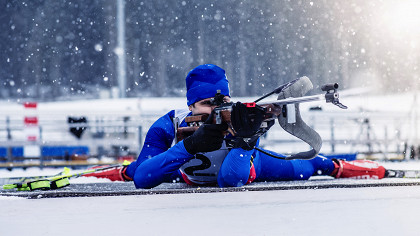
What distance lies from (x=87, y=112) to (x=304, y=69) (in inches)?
169

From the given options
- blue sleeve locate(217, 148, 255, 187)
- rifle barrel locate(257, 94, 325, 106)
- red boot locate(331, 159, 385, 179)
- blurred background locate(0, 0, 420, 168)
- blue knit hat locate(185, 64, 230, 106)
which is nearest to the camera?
rifle barrel locate(257, 94, 325, 106)

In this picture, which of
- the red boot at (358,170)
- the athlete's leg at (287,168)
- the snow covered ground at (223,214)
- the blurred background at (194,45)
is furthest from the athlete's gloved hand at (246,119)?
the blurred background at (194,45)

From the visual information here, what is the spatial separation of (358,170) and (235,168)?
3.71ft

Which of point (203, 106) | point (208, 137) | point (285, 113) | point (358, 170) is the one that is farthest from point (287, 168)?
point (208, 137)

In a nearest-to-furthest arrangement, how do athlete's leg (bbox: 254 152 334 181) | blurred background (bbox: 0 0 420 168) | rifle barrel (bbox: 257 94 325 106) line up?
1. rifle barrel (bbox: 257 94 325 106)
2. athlete's leg (bbox: 254 152 334 181)
3. blurred background (bbox: 0 0 420 168)

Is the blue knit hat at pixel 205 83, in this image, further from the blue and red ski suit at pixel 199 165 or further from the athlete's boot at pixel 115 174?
the athlete's boot at pixel 115 174

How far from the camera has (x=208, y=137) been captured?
4.78 ft

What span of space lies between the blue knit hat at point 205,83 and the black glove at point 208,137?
36 centimetres

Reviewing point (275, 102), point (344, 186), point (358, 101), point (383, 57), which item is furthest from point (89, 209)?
point (383, 57)

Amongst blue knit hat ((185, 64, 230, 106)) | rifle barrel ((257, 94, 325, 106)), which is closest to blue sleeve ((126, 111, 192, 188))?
blue knit hat ((185, 64, 230, 106))

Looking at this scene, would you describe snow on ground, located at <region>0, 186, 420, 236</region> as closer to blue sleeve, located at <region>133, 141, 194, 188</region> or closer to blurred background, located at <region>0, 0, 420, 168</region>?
blue sleeve, located at <region>133, 141, 194, 188</region>

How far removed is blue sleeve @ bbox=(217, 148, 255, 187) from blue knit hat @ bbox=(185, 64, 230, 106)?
0.98ft

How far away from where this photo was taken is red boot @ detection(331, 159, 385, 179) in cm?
252

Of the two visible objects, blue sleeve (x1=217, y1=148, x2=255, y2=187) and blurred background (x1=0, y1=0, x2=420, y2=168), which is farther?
blurred background (x1=0, y1=0, x2=420, y2=168)
